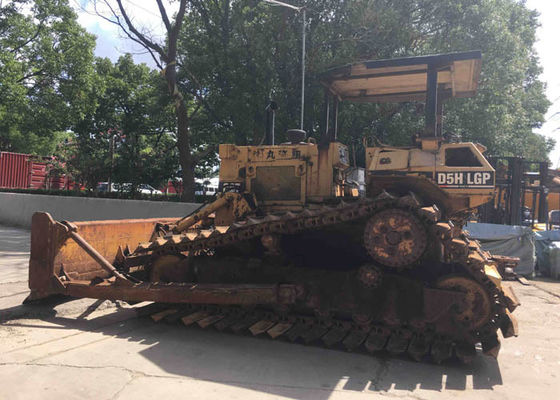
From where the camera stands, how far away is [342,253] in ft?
17.1

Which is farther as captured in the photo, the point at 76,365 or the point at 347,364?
the point at 347,364

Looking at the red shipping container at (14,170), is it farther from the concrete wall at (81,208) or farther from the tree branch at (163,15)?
the tree branch at (163,15)

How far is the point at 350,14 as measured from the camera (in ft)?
47.4

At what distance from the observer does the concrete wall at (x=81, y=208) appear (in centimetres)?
1430

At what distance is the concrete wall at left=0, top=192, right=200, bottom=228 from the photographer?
14305 millimetres

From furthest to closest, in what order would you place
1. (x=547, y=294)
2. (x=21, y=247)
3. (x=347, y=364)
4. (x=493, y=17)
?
(x=493, y=17)
(x=21, y=247)
(x=547, y=294)
(x=347, y=364)

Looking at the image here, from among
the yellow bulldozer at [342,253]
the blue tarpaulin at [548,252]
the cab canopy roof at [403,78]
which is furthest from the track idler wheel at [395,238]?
the blue tarpaulin at [548,252]

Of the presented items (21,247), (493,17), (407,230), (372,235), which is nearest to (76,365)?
(372,235)

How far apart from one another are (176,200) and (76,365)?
39.8ft

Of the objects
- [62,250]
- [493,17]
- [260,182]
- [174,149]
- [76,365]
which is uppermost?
[493,17]

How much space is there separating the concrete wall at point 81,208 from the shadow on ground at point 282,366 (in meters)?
8.98

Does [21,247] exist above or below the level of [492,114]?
below

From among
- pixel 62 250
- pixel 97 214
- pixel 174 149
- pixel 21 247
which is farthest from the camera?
pixel 174 149

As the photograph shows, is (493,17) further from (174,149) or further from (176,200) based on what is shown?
(174,149)
